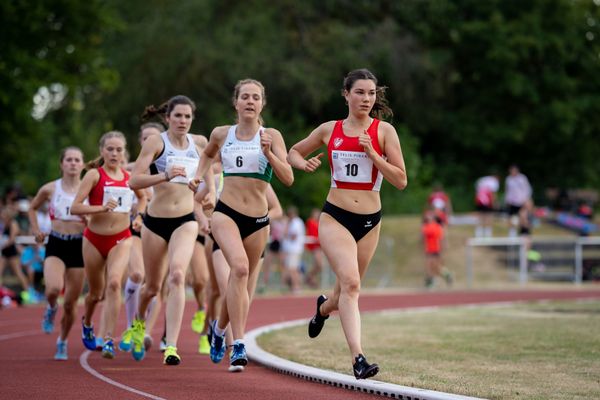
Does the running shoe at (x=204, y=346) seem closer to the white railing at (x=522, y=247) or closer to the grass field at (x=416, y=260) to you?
the grass field at (x=416, y=260)

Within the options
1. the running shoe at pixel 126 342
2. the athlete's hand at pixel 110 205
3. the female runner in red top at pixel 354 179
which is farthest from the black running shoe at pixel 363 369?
the athlete's hand at pixel 110 205

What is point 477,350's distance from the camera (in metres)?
12.7

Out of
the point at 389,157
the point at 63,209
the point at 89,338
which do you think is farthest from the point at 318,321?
the point at 63,209

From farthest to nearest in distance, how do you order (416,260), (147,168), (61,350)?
(416,260) → (61,350) → (147,168)

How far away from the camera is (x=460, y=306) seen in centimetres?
2191

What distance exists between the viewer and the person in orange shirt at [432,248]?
28906 mm

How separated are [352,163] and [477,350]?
3.76 metres

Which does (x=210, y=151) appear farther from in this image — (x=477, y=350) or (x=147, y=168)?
(x=477, y=350)

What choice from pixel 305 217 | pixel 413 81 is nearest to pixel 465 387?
pixel 305 217

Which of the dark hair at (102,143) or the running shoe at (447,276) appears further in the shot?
the running shoe at (447,276)

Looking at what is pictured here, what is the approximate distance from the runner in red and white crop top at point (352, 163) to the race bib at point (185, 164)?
2344 mm

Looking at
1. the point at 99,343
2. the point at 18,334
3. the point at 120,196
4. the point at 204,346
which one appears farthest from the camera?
the point at 18,334

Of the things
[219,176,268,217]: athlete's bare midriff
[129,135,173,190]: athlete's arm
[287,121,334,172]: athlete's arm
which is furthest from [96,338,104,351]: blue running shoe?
[287,121,334,172]: athlete's arm

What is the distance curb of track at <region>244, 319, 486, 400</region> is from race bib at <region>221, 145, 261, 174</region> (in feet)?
6.12
